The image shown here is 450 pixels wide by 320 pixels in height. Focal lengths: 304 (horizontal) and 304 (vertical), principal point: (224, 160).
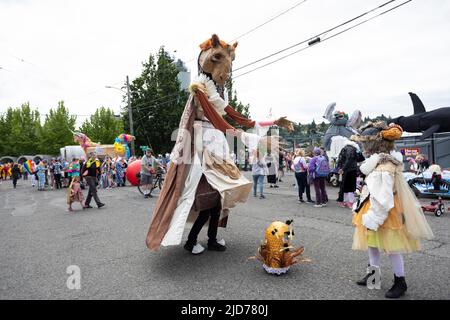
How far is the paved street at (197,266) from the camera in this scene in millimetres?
3201

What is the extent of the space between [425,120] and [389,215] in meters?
12.2

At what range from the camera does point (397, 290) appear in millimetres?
2957

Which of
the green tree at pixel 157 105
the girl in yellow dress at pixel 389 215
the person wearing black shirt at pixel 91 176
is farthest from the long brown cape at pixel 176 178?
the green tree at pixel 157 105

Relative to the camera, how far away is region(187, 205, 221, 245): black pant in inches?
169

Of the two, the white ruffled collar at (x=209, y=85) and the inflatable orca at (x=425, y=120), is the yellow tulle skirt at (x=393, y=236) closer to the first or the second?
the white ruffled collar at (x=209, y=85)

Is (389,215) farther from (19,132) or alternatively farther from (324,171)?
(19,132)

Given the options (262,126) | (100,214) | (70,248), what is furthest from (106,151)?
(262,126)

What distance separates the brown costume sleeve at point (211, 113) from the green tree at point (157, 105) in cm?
2588

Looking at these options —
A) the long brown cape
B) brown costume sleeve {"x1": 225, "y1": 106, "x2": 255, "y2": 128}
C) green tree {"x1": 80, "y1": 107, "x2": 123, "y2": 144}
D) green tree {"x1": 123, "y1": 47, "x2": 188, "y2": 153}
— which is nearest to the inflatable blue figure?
brown costume sleeve {"x1": 225, "y1": 106, "x2": 255, "y2": 128}
